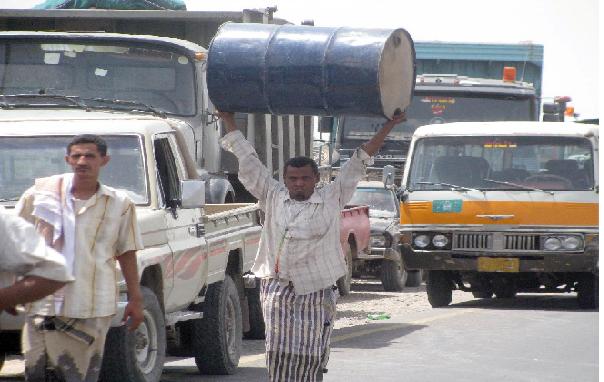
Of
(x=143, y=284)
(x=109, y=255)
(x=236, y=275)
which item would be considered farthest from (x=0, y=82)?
(x=109, y=255)

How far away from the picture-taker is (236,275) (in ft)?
38.5

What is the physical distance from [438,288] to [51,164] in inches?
373

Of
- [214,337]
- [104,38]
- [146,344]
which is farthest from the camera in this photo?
[104,38]

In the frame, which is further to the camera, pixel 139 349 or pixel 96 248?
pixel 139 349

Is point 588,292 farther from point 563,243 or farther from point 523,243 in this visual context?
point 523,243

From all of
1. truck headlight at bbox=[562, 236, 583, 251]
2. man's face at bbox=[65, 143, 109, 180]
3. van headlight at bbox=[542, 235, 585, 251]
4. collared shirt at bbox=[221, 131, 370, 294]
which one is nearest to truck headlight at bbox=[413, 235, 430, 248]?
van headlight at bbox=[542, 235, 585, 251]

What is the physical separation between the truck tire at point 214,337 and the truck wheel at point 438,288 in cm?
740

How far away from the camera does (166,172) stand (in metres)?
9.85

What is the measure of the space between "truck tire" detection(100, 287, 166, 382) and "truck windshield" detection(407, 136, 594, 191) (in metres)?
8.64

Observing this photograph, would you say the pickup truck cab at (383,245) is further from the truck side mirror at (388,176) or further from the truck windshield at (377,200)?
the truck side mirror at (388,176)

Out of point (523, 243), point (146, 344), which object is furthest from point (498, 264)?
point (146, 344)

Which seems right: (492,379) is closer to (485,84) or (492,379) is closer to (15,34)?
(15,34)

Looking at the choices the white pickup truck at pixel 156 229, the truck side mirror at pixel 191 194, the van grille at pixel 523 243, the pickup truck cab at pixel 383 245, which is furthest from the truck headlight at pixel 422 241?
the truck side mirror at pixel 191 194

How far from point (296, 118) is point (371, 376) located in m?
5.65
